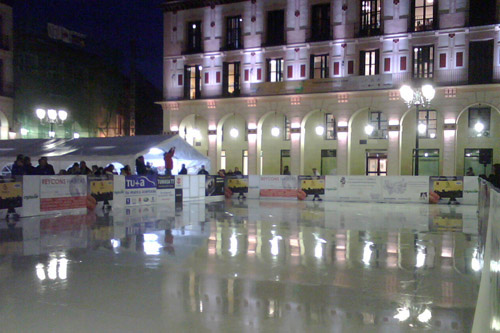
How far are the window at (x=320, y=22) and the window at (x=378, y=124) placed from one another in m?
6.58

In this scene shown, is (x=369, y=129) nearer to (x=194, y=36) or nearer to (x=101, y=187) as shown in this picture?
(x=194, y=36)

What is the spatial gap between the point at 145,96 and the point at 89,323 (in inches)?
2107

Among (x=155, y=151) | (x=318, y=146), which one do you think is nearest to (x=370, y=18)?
(x=318, y=146)

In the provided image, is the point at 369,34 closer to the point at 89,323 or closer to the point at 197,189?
the point at 197,189

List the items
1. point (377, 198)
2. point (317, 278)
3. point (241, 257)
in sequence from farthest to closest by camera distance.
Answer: point (377, 198) → point (241, 257) → point (317, 278)

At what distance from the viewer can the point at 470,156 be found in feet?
108

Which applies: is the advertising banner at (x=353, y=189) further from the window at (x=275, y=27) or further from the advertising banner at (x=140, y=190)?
the window at (x=275, y=27)

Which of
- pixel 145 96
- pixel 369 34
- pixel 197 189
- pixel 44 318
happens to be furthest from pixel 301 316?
pixel 145 96

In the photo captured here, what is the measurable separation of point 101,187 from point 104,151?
6.08m

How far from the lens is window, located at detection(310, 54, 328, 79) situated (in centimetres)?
3453

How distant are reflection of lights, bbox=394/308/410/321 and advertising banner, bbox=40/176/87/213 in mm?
14238

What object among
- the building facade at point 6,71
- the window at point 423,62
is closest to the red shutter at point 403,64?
the window at point 423,62

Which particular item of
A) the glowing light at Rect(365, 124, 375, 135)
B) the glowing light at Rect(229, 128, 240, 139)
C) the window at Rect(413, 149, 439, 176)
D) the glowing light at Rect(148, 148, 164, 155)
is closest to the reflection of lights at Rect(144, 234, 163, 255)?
the glowing light at Rect(148, 148, 164, 155)

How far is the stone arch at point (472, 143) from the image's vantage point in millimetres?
32250
